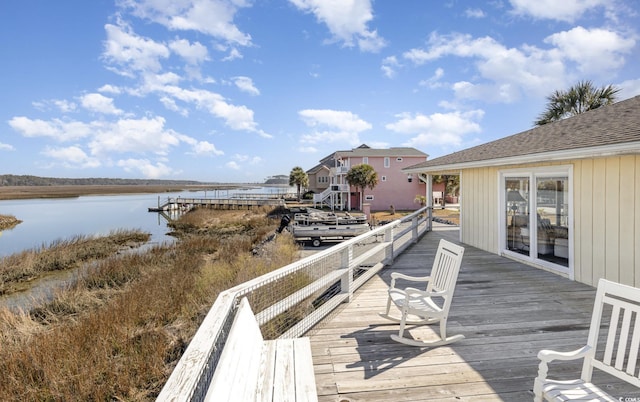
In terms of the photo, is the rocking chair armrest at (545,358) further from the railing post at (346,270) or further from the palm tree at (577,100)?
the palm tree at (577,100)

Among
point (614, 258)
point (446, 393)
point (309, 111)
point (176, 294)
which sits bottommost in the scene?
point (176, 294)

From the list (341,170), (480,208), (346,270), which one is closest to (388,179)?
(341,170)

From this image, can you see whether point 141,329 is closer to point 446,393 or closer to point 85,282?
point 446,393

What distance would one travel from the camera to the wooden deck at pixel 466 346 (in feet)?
8.32

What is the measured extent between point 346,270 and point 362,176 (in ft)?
87.7

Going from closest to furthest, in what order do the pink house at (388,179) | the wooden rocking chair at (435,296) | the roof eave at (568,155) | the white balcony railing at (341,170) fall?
1. the wooden rocking chair at (435,296)
2. the roof eave at (568,155)
3. the white balcony railing at (341,170)
4. the pink house at (388,179)

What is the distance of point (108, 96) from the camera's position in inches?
912

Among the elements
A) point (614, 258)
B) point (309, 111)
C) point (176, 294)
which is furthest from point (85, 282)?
point (309, 111)

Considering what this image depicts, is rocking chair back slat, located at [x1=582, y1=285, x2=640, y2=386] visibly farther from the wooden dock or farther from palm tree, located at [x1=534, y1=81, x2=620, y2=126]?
the wooden dock

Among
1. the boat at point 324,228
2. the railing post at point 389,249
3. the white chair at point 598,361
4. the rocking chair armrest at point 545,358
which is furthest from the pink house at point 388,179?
the rocking chair armrest at point 545,358

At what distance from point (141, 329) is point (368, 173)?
26.9 metres

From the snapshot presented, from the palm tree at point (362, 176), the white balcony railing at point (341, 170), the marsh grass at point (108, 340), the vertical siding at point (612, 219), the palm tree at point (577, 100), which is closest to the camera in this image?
the marsh grass at point (108, 340)

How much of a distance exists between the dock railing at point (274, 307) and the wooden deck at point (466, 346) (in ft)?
0.85

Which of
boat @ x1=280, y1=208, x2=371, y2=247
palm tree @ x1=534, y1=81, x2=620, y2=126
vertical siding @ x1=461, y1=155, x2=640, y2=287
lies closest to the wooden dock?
boat @ x1=280, y1=208, x2=371, y2=247
